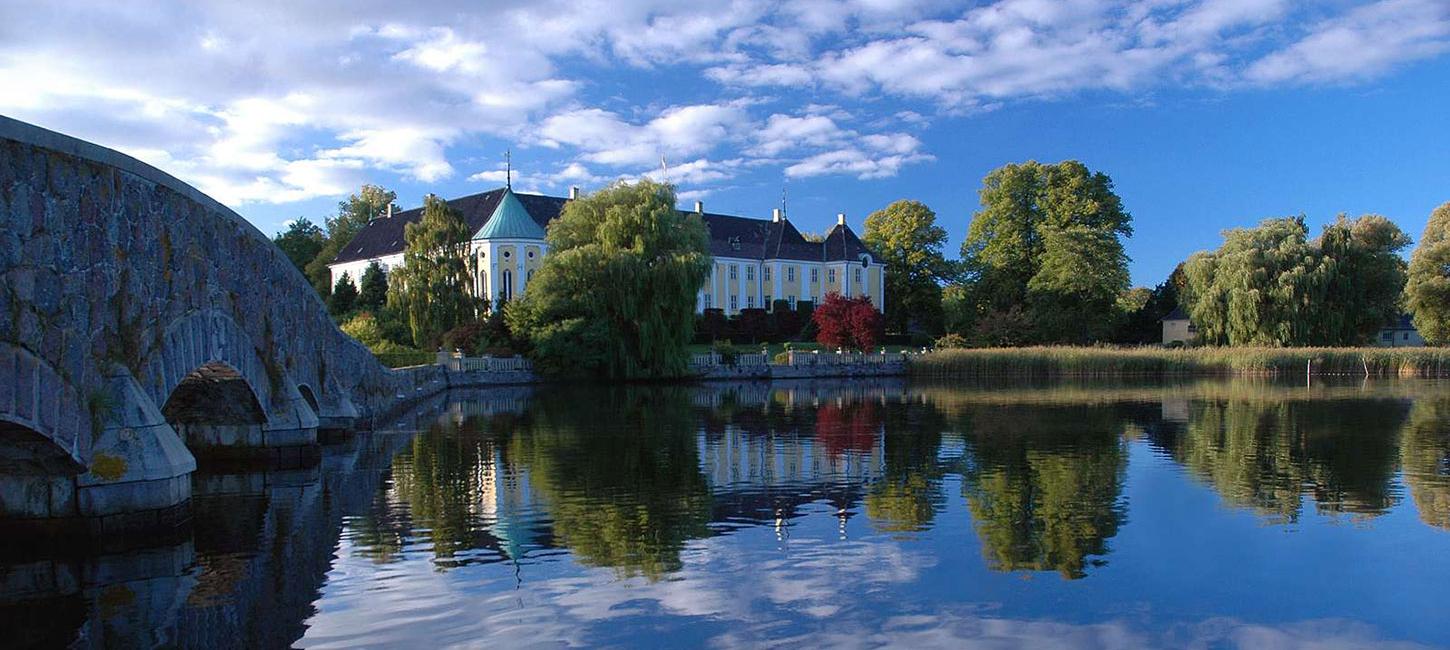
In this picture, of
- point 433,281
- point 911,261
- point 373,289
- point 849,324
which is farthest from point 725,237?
point 433,281

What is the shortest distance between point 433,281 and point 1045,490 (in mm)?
45559

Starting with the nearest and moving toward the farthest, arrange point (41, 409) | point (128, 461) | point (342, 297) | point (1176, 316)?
1. point (41, 409)
2. point (128, 461)
3. point (342, 297)
4. point (1176, 316)

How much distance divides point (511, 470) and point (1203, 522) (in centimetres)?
1042

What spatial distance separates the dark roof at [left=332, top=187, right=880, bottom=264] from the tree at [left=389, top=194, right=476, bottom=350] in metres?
17.8

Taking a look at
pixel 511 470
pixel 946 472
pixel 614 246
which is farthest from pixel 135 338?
pixel 614 246

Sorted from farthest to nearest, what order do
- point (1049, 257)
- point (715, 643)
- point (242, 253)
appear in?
1. point (1049, 257)
2. point (242, 253)
3. point (715, 643)

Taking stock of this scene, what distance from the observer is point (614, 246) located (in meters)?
49.2

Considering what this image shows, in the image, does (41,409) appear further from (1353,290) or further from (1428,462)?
(1353,290)

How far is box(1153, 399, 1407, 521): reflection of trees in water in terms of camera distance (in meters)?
14.0

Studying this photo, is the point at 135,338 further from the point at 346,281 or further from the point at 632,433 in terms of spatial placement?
the point at 346,281

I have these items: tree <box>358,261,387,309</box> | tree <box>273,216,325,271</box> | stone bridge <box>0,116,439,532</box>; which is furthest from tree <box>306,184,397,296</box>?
stone bridge <box>0,116,439,532</box>

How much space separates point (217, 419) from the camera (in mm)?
17547

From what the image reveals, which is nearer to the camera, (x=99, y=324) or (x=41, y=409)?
(x=41, y=409)

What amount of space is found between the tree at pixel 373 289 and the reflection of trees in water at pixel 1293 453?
52.2m
